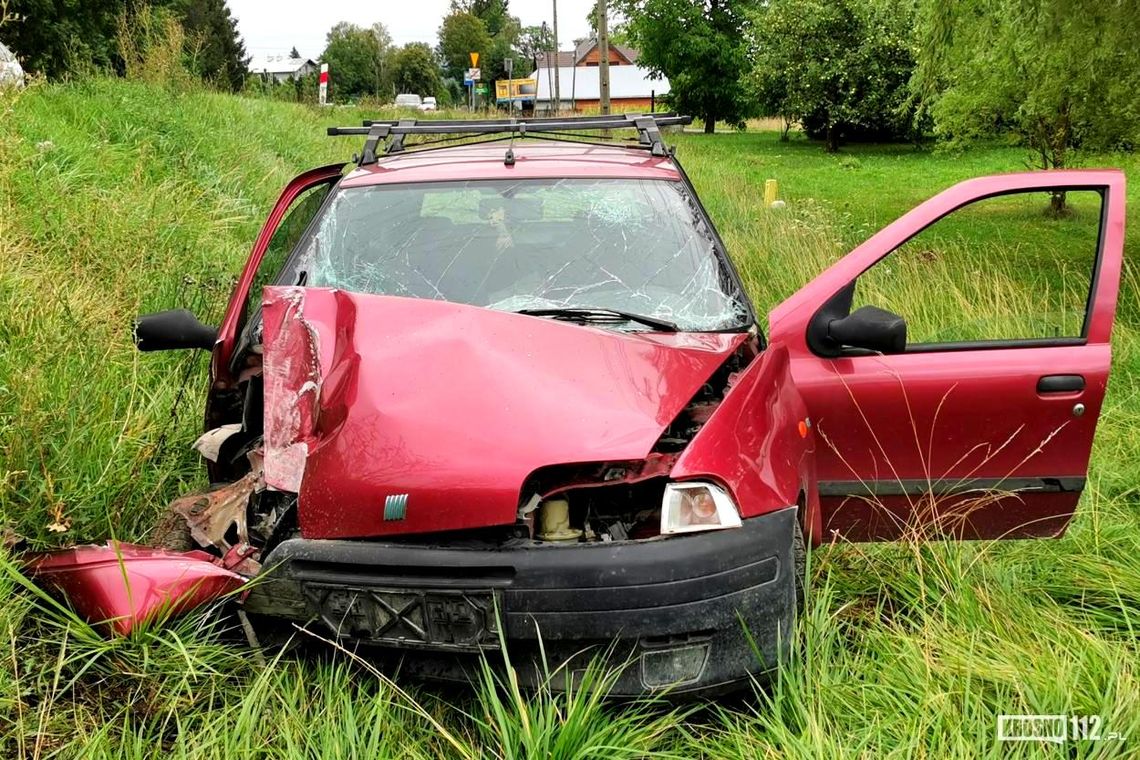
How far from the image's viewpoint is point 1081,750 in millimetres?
Answer: 2232

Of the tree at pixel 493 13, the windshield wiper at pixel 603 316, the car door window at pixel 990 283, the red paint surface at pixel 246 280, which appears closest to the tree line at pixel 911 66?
the car door window at pixel 990 283

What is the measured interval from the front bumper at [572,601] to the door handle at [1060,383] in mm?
1285

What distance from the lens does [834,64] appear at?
30.1 m

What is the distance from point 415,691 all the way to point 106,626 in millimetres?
858

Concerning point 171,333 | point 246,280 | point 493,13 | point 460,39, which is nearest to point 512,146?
point 246,280

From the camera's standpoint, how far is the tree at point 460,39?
311 feet

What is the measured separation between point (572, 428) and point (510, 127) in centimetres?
230

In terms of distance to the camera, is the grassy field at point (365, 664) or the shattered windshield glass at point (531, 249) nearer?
the grassy field at point (365, 664)

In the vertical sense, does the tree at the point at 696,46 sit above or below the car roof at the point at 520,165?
above

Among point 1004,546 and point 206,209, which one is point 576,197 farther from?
point 206,209

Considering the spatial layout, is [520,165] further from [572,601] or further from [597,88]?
[597,88]

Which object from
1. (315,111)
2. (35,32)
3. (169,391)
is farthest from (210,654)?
(35,32)

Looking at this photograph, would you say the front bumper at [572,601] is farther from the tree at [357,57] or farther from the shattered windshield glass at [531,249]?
the tree at [357,57]

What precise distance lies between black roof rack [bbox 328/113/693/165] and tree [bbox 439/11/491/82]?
94.9m
